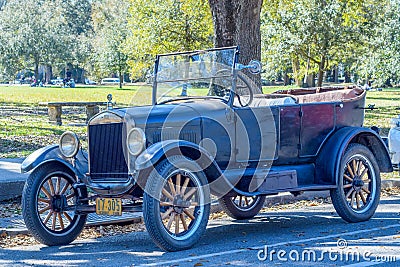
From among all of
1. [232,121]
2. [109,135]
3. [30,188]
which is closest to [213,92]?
[232,121]

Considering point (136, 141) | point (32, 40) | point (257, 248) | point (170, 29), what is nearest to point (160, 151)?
point (136, 141)

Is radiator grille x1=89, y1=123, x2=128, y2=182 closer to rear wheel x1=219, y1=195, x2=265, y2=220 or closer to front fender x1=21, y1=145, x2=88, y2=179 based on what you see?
front fender x1=21, y1=145, x2=88, y2=179

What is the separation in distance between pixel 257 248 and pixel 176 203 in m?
0.90

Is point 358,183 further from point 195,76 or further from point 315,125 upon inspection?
point 195,76

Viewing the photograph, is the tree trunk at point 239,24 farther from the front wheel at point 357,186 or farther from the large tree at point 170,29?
the large tree at point 170,29

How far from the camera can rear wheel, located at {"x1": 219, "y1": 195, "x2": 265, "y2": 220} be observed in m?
8.95

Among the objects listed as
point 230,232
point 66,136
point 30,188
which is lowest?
point 230,232

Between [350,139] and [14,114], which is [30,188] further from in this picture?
[14,114]

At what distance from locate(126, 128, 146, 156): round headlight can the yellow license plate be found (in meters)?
0.52

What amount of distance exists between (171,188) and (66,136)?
5.22 feet

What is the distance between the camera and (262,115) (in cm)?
812

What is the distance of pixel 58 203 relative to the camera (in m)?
7.77

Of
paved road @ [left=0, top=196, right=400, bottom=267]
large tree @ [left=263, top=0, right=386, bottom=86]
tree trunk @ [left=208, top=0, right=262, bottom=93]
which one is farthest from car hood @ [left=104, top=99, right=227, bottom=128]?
large tree @ [left=263, top=0, right=386, bottom=86]

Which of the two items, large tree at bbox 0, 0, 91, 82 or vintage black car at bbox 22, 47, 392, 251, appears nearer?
vintage black car at bbox 22, 47, 392, 251
